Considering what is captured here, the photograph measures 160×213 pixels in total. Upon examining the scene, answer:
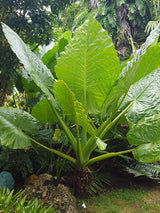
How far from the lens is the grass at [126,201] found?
2.84 ft

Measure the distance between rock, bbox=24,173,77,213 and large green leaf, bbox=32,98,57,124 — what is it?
0.35 meters

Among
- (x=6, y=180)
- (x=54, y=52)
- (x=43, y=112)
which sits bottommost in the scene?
(x=6, y=180)

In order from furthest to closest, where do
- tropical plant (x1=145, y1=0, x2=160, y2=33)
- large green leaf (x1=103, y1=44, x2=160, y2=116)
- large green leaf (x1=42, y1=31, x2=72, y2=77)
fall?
tropical plant (x1=145, y1=0, x2=160, y2=33) → large green leaf (x1=42, y1=31, x2=72, y2=77) → large green leaf (x1=103, y1=44, x2=160, y2=116)

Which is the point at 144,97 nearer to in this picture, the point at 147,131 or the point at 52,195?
the point at 147,131

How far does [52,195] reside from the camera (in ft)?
2.88

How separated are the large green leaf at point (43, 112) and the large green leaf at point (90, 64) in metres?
0.18

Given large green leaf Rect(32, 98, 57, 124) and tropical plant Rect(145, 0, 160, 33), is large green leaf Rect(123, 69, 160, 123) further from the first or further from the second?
tropical plant Rect(145, 0, 160, 33)

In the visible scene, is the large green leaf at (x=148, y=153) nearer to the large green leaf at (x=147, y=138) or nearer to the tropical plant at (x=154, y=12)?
the large green leaf at (x=147, y=138)

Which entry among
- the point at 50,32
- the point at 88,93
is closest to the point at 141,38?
the point at 50,32

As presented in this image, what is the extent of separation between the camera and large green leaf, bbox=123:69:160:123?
0.86 m

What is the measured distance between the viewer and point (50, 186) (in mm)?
933

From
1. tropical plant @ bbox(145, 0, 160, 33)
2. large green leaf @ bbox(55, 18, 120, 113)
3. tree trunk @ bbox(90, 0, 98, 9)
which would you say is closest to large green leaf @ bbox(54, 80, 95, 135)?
large green leaf @ bbox(55, 18, 120, 113)

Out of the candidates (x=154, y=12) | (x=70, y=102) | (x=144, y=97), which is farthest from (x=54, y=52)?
(x=154, y=12)

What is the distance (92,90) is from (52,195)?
0.57m
